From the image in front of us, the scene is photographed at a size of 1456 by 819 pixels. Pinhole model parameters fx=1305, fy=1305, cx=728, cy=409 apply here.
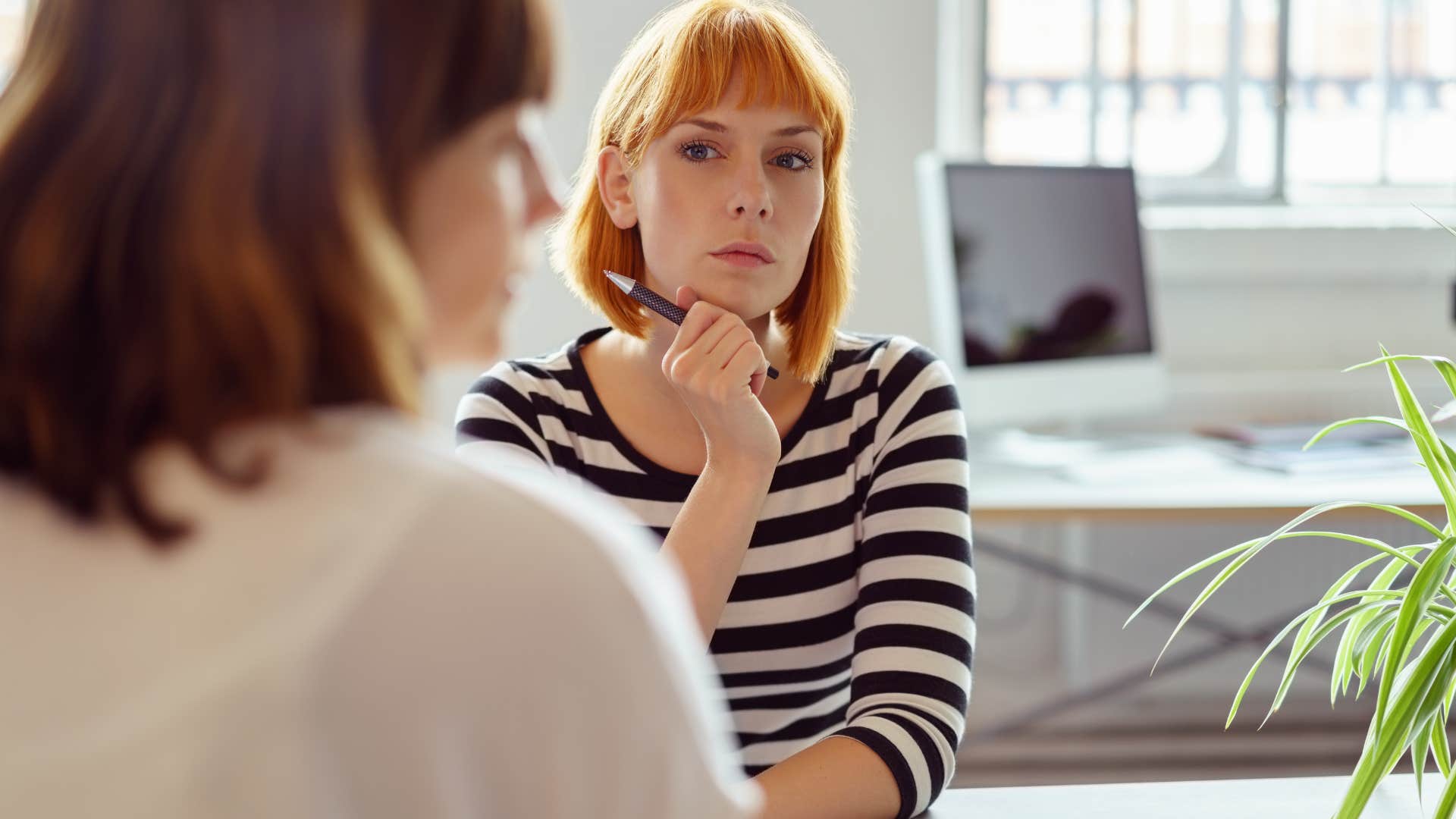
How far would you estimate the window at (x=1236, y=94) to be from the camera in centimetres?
270

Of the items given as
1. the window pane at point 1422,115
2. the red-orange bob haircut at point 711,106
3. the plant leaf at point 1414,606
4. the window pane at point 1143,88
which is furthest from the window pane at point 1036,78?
the plant leaf at point 1414,606

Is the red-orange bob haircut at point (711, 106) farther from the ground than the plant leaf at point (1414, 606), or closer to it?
farther from the ground

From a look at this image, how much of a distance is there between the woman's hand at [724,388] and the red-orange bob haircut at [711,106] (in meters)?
0.15

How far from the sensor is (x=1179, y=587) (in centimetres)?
260

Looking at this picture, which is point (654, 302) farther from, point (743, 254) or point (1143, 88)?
point (1143, 88)

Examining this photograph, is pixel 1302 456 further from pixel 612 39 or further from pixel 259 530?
pixel 259 530

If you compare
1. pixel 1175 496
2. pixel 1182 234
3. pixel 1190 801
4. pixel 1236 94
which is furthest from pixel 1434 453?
pixel 1236 94

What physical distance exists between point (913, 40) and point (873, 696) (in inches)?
68.4

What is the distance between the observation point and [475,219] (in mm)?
469

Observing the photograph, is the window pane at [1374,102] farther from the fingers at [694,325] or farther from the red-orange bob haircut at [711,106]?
the fingers at [694,325]

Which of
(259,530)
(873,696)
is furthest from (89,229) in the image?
(873,696)

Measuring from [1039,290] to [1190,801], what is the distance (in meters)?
1.41

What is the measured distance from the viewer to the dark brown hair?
0.39m

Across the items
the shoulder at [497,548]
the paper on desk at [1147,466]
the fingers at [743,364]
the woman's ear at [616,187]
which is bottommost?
the paper on desk at [1147,466]
